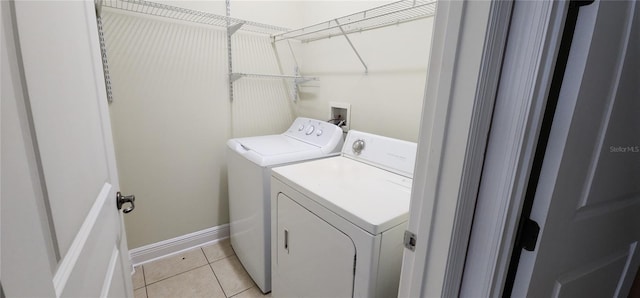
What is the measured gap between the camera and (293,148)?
1.83m

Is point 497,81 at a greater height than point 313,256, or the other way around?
point 497,81

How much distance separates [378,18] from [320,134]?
82 centimetres

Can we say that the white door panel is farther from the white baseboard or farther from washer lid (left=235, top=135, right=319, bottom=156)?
the white baseboard

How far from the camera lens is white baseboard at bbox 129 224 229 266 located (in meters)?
2.01

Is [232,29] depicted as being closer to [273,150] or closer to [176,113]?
[176,113]

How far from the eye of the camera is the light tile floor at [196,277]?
70.5 inches

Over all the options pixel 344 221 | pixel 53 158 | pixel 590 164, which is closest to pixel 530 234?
pixel 590 164

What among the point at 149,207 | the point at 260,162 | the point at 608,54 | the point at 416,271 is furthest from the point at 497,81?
the point at 149,207

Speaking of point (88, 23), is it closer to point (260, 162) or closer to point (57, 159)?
point (57, 159)

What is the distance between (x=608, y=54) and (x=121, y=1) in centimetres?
216

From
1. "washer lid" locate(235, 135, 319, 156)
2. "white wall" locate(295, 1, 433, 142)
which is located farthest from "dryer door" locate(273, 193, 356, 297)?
"white wall" locate(295, 1, 433, 142)

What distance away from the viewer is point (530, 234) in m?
0.67

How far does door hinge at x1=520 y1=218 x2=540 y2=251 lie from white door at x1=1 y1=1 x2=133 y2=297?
92 centimetres

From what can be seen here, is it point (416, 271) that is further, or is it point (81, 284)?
point (416, 271)
